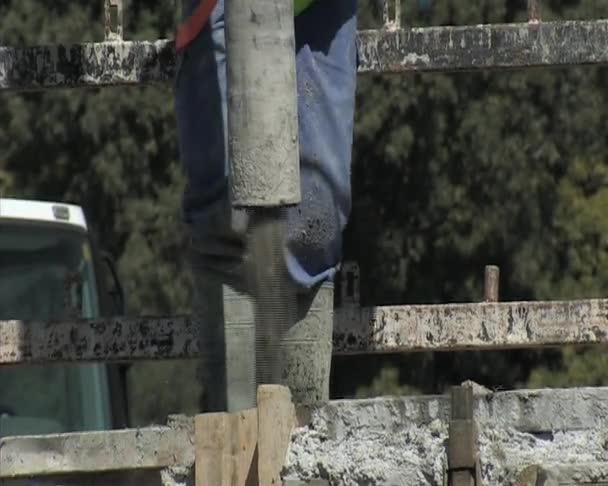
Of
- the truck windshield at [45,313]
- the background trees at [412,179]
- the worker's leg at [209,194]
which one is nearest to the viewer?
the worker's leg at [209,194]

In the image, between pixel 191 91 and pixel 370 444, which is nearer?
pixel 370 444

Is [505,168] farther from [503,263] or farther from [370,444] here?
[370,444]

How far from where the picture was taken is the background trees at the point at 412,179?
50.3 feet

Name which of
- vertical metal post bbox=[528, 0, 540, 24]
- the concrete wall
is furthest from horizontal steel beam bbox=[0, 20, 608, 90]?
the concrete wall

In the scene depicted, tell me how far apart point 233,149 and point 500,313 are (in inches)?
58.7

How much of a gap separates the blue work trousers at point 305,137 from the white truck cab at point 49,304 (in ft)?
10.7

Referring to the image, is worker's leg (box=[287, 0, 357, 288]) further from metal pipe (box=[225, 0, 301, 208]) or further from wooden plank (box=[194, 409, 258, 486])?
wooden plank (box=[194, 409, 258, 486])

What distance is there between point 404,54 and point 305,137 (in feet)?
2.85

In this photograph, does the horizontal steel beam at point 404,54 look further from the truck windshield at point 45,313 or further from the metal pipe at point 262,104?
the truck windshield at point 45,313

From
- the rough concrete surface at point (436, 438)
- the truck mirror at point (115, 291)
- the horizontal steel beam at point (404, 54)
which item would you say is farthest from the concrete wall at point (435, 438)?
the truck mirror at point (115, 291)

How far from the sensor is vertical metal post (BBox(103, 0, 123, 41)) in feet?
17.8

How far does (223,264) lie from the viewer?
4.64 metres

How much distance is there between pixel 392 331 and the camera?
17.7ft

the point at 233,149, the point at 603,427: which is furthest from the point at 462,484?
the point at 233,149
